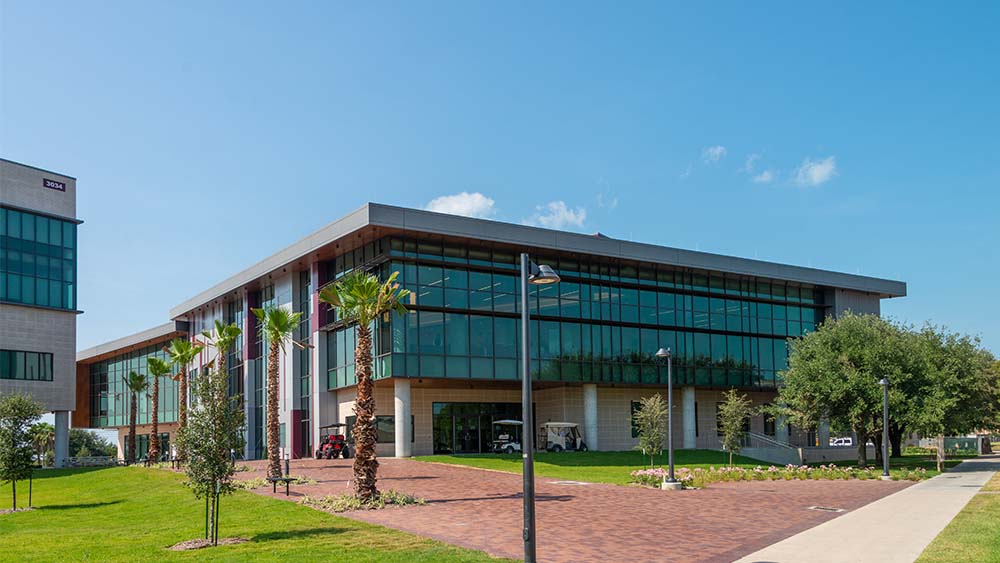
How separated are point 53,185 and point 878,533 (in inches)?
2127

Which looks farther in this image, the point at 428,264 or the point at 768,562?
the point at 428,264

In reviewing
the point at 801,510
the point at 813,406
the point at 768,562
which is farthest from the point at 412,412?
the point at 768,562

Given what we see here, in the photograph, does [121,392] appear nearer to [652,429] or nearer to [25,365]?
[25,365]

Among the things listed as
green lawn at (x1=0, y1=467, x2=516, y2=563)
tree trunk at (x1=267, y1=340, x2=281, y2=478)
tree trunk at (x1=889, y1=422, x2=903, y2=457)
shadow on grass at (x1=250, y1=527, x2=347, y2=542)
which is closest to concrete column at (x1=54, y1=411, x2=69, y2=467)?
green lawn at (x1=0, y1=467, x2=516, y2=563)

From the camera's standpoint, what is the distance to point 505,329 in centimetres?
4559

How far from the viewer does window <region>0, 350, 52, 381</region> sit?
5212 centimetres

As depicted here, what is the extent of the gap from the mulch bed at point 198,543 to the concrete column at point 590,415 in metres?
33.8

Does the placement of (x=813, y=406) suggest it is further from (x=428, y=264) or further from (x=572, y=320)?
(x=428, y=264)

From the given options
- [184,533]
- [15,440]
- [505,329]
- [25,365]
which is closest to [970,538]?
[184,533]

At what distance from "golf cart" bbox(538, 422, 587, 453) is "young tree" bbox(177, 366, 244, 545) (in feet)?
104

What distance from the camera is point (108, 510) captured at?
84.2ft

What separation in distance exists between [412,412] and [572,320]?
407 inches

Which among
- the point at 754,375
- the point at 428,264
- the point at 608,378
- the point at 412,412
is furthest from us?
the point at 754,375

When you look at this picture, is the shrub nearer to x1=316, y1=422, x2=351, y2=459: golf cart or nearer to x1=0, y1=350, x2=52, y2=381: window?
x1=316, y1=422, x2=351, y2=459: golf cart
